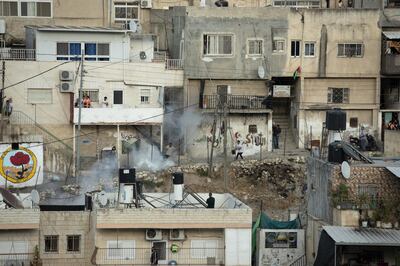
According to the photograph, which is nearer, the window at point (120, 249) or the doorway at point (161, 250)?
the window at point (120, 249)

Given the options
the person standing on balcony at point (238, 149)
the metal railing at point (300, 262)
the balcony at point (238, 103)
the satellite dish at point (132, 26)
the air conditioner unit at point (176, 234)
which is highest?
the satellite dish at point (132, 26)

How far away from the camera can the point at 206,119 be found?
211 ft

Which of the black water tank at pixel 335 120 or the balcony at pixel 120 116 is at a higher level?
the black water tank at pixel 335 120

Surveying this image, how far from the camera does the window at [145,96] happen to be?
2496 inches

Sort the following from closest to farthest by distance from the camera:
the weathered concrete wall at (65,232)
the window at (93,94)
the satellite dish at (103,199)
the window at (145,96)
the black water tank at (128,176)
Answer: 1. the weathered concrete wall at (65,232)
2. the satellite dish at (103,199)
3. the black water tank at (128,176)
4. the window at (93,94)
5. the window at (145,96)

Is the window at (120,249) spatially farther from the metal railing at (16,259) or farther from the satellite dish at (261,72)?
the satellite dish at (261,72)

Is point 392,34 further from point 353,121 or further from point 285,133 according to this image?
point 285,133

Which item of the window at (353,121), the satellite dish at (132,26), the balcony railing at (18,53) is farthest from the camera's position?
the window at (353,121)

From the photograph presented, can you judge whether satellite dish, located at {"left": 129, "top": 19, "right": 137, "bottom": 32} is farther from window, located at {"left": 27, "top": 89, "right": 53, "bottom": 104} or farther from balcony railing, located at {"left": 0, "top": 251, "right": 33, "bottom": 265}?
balcony railing, located at {"left": 0, "top": 251, "right": 33, "bottom": 265}

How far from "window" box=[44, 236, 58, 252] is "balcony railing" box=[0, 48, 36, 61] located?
644 inches

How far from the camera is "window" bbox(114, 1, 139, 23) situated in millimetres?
67750

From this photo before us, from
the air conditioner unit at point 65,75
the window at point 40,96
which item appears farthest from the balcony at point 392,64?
the window at point 40,96

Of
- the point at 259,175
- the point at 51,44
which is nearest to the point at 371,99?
the point at 259,175

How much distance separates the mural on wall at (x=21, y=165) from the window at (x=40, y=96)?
11.5ft
